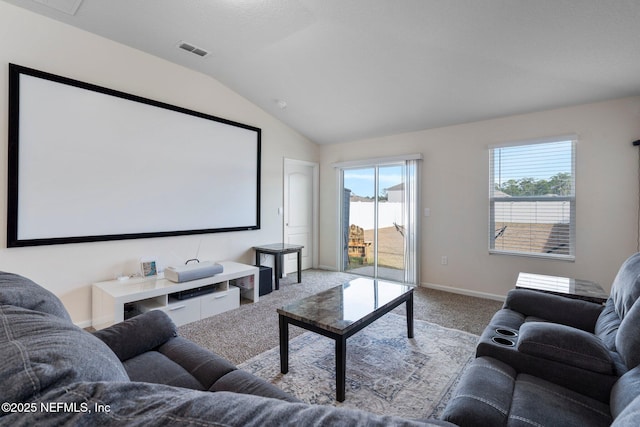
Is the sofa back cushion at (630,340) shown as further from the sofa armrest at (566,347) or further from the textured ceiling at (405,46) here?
the textured ceiling at (405,46)

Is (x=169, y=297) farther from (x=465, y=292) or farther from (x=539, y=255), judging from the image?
(x=539, y=255)

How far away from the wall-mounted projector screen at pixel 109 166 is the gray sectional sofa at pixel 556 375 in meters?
3.32

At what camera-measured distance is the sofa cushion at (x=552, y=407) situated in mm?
1048

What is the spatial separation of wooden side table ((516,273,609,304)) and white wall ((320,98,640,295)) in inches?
31.7

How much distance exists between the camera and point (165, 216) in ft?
11.2

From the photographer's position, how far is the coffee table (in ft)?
5.98

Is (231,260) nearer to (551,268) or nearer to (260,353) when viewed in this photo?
(260,353)

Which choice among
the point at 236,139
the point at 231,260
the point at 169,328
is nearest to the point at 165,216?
the point at 231,260

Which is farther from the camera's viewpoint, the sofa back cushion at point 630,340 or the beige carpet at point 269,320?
the beige carpet at point 269,320

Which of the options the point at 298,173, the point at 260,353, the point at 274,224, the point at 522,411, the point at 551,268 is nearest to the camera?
the point at 522,411

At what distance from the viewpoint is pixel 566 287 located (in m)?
2.54

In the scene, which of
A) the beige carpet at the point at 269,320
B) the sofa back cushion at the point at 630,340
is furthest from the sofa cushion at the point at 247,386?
the sofa back cushion at the point at 630,340

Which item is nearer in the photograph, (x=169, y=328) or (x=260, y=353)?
(x=169, y=328)

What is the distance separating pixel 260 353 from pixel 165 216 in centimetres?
200
